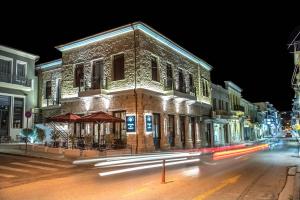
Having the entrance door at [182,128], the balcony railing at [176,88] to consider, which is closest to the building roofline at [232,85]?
the balcony railing at [176,88]

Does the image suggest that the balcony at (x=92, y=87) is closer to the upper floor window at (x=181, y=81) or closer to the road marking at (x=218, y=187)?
the upper floor window at (x=181, y=81)

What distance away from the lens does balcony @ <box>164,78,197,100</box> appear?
946 inches

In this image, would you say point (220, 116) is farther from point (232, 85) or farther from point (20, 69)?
point (20, 69)

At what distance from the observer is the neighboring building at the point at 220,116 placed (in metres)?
36.1

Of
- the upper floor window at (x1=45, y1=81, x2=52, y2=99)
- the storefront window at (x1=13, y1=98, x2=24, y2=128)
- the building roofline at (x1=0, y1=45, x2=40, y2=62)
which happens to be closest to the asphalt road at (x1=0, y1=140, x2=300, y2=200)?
the storefront window at (x1=13, y1=98, x2=24, y2=128)

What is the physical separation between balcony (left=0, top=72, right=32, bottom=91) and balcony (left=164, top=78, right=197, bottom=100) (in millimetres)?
13203

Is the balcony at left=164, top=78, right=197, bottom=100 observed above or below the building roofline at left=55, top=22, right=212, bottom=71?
below

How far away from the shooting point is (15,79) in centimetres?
2683

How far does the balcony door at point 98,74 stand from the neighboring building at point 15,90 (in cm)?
797

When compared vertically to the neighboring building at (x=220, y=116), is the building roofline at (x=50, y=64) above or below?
above

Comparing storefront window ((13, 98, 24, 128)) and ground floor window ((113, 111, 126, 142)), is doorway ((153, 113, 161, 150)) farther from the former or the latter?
storefront window ((13, 98, 24, 128))

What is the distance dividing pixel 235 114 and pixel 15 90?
3289 cm

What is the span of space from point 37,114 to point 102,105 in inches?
355

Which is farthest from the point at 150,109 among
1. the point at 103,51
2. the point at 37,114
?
the point at 37,114
